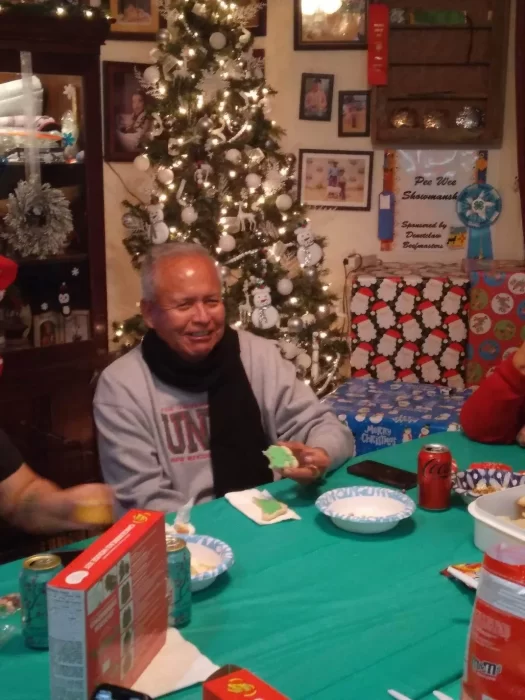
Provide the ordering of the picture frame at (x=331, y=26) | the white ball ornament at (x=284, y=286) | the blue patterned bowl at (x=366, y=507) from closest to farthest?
the blue patterned bowl at (x=366, y=507) → the white ball ornament at (x=284, y=286) → the picture frame at (x=331, y=26)

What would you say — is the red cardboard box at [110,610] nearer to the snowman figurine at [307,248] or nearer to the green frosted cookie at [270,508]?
the green frosted cookie at [270,508]

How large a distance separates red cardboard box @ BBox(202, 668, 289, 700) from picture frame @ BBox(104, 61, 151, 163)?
3297mm

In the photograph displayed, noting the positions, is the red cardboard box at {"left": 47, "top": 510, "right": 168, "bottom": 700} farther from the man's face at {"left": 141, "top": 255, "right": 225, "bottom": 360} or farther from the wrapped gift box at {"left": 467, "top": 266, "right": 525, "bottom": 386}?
the wrapped gift box at {"left": 467, "top": 266, "right": 525, "bottom": 386}

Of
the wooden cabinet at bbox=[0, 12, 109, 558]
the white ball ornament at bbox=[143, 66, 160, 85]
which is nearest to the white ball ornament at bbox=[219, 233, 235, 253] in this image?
the wooden cabinet at bbox=[0, 12, 109, 558]

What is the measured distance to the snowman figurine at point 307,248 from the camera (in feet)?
11.7

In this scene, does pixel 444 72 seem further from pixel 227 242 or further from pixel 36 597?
pixel 36 597

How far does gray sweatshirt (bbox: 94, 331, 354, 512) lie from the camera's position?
6.01 feet

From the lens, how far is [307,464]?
1725mm

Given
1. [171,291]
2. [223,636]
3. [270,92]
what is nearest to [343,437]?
[171,291]

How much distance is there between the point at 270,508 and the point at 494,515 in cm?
45

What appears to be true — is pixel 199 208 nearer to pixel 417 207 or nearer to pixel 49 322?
pixel 49 322

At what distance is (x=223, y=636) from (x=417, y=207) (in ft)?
10.2

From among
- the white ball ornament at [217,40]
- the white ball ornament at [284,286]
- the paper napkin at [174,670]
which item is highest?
the white ball ornament at [217,40]

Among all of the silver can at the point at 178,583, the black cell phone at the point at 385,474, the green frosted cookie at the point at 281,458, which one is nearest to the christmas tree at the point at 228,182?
the black cell phone at the point at 385,474
